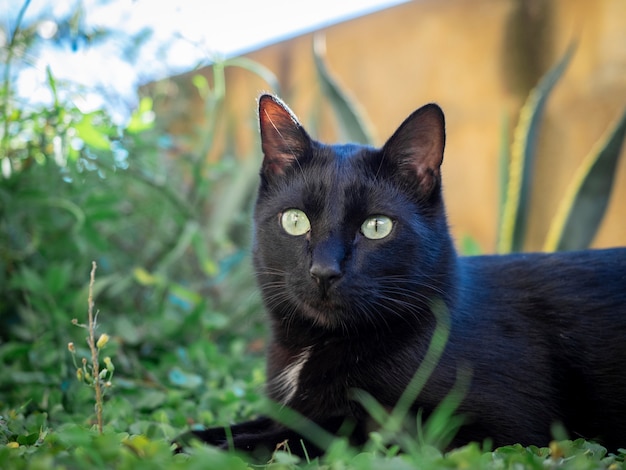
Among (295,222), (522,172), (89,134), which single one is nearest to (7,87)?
(89,134)

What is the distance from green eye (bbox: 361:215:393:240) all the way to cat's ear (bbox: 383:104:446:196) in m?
0.16

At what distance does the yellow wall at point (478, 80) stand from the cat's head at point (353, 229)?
150 cm

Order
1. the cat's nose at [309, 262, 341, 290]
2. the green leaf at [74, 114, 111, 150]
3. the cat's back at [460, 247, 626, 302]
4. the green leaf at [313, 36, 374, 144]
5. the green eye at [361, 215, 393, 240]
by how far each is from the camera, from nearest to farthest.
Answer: the cat's nose at [309, 262, 341, 290]
the green eye at [361, 215, 393, 240]
the cat's back at [460, 247, 626, 302]
the green leaf at [74, 114, 111, 150]
the green leaf at [313, 36, 374, 144]

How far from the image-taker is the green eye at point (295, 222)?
4.93ft

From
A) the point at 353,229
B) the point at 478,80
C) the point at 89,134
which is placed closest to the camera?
the point at 353,229

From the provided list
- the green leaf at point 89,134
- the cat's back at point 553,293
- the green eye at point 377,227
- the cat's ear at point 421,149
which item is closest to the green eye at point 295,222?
the green eye at point 377,227

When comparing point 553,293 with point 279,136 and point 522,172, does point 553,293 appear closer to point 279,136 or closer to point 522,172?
point 279,136

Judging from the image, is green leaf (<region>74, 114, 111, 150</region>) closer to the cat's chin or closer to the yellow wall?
the cat's chin

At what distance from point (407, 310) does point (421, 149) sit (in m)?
0.41

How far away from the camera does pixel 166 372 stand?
7.47 feet

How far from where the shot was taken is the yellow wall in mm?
3215

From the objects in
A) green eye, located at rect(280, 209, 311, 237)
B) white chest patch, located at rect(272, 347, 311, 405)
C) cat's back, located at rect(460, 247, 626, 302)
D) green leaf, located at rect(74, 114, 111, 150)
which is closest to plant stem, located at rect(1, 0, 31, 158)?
green leaf, located at rect(74, 114, 111, 150)

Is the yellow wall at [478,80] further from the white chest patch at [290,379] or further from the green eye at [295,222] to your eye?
the white chest patch at [290,379]

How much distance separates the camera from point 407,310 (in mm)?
1475
